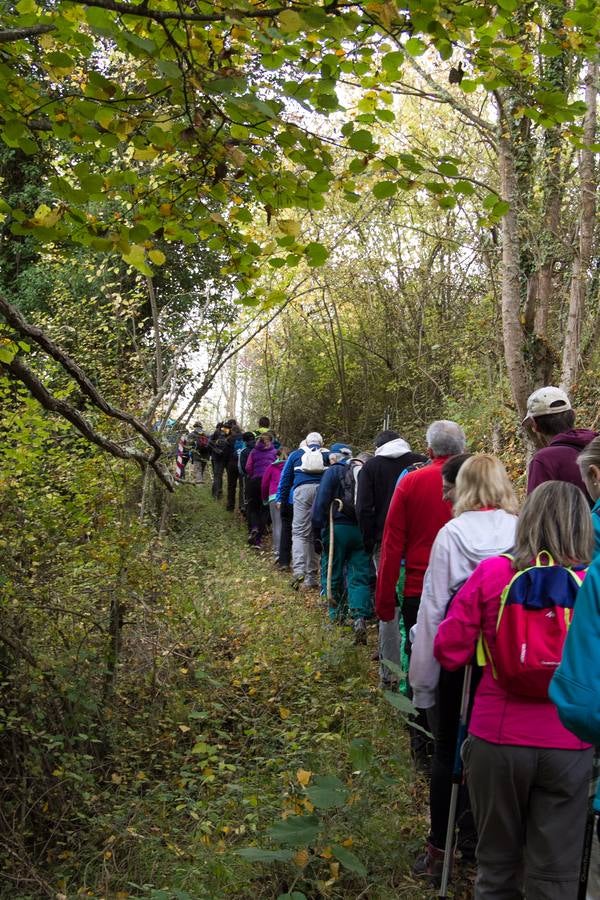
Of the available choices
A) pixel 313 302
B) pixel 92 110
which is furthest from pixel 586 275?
pixel 313 302

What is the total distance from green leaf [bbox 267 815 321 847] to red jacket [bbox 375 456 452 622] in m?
2.05

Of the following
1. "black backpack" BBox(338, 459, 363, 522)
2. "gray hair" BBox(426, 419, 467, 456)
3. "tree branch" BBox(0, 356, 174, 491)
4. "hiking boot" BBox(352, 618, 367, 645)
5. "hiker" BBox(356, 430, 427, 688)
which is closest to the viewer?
"tree branch" BBox(0, 356, 174, 491)

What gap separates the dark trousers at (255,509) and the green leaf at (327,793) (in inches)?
457

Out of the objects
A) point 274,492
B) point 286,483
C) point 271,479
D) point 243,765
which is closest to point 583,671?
point 243,765

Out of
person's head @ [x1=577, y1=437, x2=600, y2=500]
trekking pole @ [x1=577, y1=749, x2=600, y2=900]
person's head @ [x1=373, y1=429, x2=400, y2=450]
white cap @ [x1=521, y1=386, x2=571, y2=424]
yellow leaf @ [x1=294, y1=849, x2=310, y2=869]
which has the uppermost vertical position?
white cap @ [x1=521, y1=386, x2=571, y2=424]

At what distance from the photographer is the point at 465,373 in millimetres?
15125

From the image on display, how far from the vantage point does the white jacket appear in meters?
3.84

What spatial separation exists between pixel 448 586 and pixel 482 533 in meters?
0.31

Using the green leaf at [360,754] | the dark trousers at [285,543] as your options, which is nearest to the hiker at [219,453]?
the dark trousers at [285,543]

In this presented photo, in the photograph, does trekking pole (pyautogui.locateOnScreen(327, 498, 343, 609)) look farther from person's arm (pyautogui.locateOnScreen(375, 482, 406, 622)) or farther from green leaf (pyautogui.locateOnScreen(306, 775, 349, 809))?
green leaf (pyautogui.locateOnScreen(306, 775, 349, 809))

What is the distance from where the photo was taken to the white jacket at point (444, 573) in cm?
384

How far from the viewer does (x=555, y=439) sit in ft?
16.0

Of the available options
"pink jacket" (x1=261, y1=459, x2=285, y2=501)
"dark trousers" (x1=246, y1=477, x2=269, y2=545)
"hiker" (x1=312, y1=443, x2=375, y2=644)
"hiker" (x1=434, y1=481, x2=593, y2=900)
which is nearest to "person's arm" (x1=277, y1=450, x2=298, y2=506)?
"pink jacket" (x1=261, y1=459, x2=285, y2=501)

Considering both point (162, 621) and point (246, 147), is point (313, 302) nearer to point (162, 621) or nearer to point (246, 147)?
point (162, 621)
